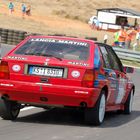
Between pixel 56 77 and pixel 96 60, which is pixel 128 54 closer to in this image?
pixel 96 60

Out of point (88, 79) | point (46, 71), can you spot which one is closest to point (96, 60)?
point (88, 79)

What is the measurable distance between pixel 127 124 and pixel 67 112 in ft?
4.79

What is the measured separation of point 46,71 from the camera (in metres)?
9.70

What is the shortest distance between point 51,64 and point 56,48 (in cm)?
58

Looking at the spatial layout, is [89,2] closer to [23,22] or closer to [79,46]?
[23,22]

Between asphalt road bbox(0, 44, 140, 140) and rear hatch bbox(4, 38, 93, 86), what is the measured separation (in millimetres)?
734

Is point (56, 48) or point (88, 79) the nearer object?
point (88, 79)

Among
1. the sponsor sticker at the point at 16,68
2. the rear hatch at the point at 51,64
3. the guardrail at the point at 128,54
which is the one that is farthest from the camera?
the guardrail at the point at 128,54

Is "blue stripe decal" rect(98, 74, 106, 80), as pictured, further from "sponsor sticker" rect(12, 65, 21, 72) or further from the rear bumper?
"sponsor sticker" rect(12, 65, 21, 72)

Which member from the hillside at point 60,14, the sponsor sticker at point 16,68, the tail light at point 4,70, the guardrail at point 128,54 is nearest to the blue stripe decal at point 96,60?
the sponsor sticker at point 16,68

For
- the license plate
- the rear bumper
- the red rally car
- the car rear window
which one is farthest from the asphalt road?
the car rear window

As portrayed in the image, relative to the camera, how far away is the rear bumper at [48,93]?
31.2ft

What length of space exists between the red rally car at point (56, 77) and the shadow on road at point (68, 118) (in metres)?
0.32

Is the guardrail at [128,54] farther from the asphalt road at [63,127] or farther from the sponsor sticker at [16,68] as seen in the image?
the sponsor sticker at [16,68]
